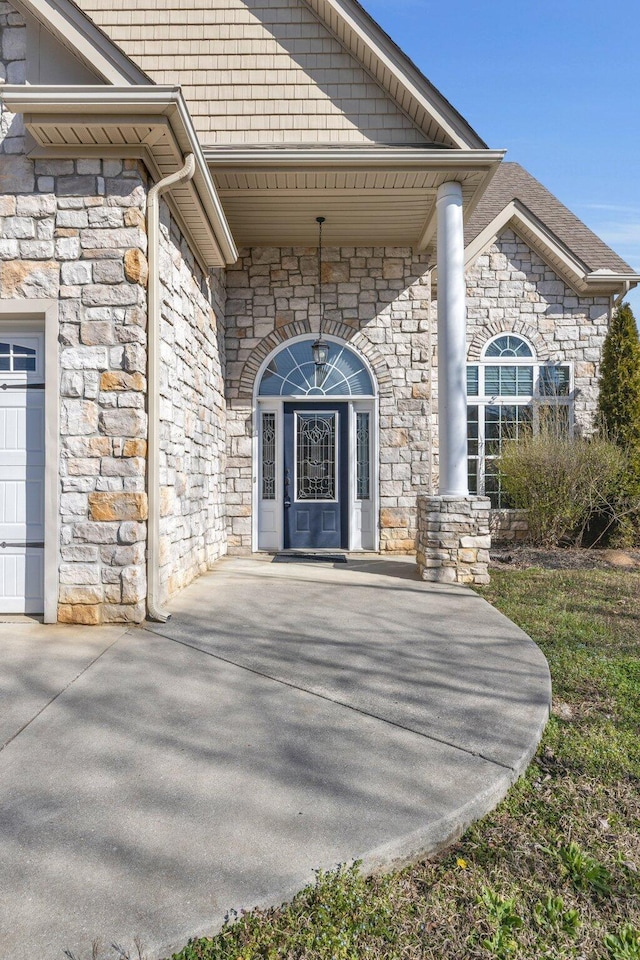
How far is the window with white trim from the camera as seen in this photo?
10.4m

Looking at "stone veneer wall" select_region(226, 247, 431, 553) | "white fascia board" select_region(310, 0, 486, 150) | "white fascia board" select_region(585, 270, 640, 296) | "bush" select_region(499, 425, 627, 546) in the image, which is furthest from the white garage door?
"white fascia board" select_region(585, 270, 640, 296)

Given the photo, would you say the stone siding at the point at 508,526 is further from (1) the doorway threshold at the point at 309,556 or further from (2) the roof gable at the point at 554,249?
(2) the roof gable at the point at 554,249

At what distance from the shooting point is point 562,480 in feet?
29.9

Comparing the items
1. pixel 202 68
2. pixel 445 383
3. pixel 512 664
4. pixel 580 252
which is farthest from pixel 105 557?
pixel 580 252

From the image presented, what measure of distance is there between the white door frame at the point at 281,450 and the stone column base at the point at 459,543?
6.98 feet

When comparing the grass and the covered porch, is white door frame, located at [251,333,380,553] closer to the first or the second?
the covered porch

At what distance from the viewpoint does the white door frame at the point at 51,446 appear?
184 inches

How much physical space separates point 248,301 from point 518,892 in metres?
8.11

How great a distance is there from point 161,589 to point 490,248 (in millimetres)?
8368

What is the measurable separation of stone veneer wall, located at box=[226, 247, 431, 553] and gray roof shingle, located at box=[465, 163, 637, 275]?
2521 millimetres

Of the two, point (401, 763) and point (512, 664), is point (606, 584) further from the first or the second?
point (401, 763)

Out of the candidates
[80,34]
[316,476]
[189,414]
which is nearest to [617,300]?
[316,476]

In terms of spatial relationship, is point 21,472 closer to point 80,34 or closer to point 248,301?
point 80,34

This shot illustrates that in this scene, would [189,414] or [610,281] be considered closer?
[189,414]
